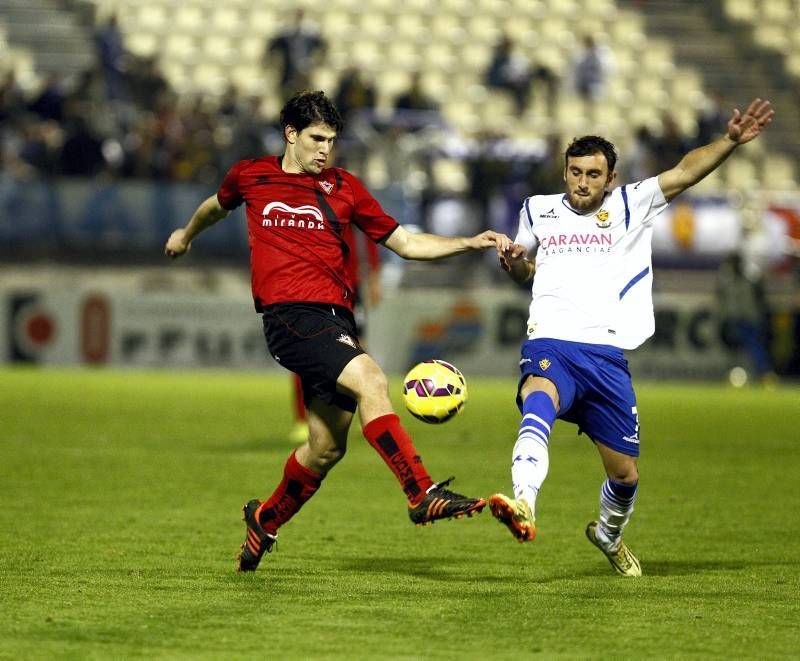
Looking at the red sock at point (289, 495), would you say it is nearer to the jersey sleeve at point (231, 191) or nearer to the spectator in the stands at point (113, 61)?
the jersey sleeve at point (231, 191)

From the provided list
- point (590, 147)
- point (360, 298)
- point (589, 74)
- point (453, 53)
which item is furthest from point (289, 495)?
point (453, 53)

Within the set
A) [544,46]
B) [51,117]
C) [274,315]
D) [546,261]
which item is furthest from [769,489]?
[544,46]

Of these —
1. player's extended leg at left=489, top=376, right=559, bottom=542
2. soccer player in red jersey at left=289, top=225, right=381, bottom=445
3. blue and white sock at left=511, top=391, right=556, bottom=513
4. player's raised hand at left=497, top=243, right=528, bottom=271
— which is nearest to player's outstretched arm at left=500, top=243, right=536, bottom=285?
player's raised hand at left=497, top=243, right=528, bottom=271

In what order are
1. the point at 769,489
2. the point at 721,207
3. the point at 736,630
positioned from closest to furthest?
the point at 736,630 → the point at 769,489 → the point at 721,207

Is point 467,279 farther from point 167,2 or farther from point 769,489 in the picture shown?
point 769,489

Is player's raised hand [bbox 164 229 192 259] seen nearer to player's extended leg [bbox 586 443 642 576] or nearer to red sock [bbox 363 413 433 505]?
red sock [bbox 363 413 433 505]

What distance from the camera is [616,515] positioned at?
7402 millimetres

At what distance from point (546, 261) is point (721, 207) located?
60.9ft

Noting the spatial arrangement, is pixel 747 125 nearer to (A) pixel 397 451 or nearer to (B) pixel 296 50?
(A) pixel 397 451

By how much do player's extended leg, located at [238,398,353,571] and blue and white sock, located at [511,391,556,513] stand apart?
31.8 inches

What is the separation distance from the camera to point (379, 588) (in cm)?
686

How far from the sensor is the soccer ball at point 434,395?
7.07 meters

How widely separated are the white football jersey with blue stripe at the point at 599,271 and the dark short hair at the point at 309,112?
44.1 inches

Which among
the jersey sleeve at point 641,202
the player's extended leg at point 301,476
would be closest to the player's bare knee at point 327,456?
the player's extended leg at point 301,476
